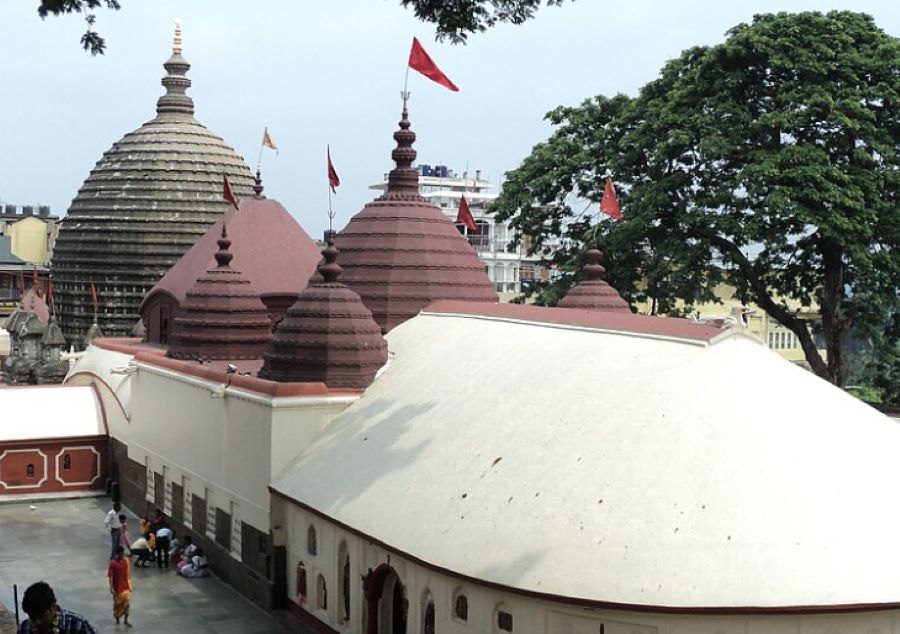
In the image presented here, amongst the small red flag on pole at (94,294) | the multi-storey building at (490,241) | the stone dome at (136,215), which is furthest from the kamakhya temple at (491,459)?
the multi-storey building at (490,241)

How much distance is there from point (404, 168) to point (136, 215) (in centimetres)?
1878

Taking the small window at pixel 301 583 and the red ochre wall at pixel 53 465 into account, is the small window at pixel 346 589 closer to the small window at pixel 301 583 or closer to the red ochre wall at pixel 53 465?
the small window at pixel 301 583

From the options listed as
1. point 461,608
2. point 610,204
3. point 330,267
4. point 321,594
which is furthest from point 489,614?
point 610,204

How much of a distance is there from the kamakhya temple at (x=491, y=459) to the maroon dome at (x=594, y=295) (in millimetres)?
61

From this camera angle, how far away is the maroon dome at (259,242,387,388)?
75.3 ft

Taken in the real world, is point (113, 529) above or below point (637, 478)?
below

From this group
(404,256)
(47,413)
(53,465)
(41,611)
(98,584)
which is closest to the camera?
(41,611)

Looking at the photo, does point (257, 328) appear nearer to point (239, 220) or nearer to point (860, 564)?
point (239, 220)

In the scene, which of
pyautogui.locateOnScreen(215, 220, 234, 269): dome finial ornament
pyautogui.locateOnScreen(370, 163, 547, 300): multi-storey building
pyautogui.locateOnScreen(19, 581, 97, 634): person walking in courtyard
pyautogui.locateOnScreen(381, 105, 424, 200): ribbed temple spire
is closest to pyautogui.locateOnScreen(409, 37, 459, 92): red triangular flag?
pyautogui.locateOnScreen(381, 105, 424, 200): ribbed temple spire

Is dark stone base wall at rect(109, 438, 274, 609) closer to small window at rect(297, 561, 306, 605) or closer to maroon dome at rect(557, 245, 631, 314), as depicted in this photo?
small window at rect(297, 561, 306, 605)

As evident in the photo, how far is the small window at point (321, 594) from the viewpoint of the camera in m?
20.2

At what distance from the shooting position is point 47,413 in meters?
34.1

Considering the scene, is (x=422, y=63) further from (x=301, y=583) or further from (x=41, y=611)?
(x=41, y=611)

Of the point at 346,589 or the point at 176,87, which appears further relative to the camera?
the point at 176,87
